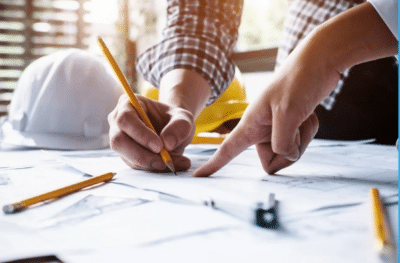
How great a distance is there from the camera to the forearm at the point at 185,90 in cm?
66

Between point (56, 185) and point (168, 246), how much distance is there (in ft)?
0.81

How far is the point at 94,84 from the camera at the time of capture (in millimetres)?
869

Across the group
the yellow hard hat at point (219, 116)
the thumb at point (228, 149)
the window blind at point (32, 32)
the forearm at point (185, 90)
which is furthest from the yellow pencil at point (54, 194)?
the window blind at point (32, 32)

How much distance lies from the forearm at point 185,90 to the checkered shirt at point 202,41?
19 mm

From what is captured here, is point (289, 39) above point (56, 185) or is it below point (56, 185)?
above

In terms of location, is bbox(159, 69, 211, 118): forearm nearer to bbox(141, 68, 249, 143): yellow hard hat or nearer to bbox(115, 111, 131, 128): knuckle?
bbox(115, 111, 131, 128): knuckle

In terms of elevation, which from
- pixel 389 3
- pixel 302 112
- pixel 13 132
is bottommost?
pixel 13 132

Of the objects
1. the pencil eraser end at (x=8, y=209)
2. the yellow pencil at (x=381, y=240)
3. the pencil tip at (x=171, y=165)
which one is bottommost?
the pencil tip at (x=171, y=165)

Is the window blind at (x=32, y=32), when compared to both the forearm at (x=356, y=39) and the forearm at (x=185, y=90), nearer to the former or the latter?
the forearm at (x=185, y=90)

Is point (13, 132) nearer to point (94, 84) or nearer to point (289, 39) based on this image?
point (94, 84)

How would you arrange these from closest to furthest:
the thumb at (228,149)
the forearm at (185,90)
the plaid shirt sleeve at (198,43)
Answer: the thumb at (228,149)
the forearm at (185,90)
the plaid shirt sleeve at (198,43)

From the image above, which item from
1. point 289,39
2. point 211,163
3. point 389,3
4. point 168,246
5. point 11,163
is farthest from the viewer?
point 289,39

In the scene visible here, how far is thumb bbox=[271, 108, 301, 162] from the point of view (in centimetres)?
38

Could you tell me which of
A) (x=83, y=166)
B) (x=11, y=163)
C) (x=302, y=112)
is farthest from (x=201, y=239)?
(x=11, y=163)
